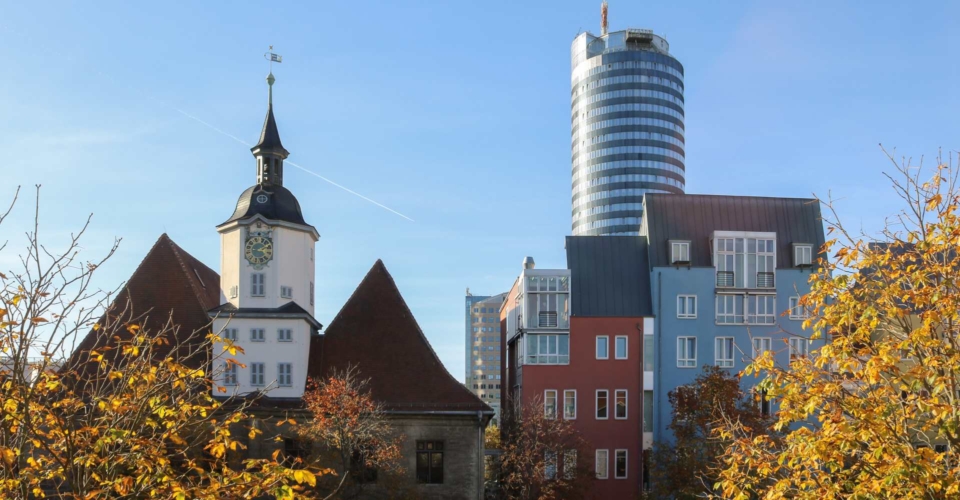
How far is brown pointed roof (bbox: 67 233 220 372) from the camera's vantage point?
Result: 135 ft

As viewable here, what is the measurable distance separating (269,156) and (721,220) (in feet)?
75.7

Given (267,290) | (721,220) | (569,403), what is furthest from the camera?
(721,220)

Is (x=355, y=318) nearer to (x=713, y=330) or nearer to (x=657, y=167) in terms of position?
(x=713, y=330)

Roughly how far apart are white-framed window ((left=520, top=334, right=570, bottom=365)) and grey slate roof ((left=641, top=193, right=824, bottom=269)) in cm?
660

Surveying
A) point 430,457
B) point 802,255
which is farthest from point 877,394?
point 802,255

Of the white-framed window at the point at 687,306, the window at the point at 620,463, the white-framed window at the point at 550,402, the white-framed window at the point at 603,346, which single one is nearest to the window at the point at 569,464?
the white-framed window at the point at 550,402

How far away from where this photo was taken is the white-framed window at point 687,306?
49.0 metres

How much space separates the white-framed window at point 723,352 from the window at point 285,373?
21008 mm

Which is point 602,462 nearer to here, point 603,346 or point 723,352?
point 603,346

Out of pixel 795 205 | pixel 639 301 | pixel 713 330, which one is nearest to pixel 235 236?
pixel 639 301

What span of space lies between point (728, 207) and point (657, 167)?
91048mm

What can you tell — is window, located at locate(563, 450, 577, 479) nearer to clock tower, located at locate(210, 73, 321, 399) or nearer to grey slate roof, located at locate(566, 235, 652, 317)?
grey slate roof, located at locate(566, 235, 652, 317)

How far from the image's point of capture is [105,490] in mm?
10844

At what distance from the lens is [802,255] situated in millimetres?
49812
